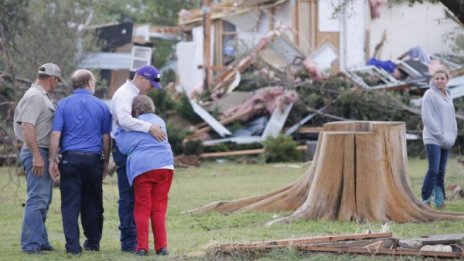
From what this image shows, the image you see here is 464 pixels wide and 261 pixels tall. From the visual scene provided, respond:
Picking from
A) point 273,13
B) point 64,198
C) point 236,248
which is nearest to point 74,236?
point 64,198

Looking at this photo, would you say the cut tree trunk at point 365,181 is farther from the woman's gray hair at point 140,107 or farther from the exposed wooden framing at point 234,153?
the exposed wooden framing at point 234,153

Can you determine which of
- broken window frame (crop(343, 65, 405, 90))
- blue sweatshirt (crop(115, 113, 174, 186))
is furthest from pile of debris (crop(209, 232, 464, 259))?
broken window frame (crop(343, 65, 405, 90))

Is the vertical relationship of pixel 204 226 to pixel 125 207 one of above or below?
below

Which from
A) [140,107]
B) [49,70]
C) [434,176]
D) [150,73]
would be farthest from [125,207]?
[434,176]

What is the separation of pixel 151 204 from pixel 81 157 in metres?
0.88

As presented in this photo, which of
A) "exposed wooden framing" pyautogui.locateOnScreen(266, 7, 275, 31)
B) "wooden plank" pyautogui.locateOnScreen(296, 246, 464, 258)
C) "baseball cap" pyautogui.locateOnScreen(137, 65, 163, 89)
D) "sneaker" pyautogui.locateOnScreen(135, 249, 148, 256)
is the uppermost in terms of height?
"exposed wooden framing" pyautogui.locateOnScreen(266, 7, 275, 31)

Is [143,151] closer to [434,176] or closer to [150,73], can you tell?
[150,73]

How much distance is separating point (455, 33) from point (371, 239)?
56.6ft

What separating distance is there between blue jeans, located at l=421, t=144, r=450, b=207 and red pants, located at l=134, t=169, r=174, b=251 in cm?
502

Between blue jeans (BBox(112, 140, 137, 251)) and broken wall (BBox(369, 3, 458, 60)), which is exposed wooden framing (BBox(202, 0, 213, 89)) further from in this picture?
blue jeans (BBox(112, 140, 137, 251))

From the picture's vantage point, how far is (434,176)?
13.5 m

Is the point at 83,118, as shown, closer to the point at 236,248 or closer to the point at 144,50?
the point at 236,248

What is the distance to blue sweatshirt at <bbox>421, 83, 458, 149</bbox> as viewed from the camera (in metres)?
13.5

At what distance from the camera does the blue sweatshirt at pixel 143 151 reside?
9.62m
